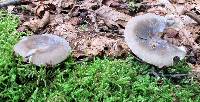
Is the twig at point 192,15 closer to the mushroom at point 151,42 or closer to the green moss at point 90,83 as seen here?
the mushroom at point 151,42

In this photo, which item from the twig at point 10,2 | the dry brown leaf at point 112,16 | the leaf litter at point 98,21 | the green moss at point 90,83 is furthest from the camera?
the twig at point 10,2

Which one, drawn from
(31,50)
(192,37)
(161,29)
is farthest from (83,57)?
(192,37)

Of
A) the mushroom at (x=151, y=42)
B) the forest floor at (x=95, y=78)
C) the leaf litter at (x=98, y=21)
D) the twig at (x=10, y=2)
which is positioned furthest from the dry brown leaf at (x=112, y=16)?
the twig at (x=10, y=2)

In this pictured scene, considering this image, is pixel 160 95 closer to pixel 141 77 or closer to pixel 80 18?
pixel 141 77

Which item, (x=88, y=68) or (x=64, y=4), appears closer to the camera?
(x=88, y=68)

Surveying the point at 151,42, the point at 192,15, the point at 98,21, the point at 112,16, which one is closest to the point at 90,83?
the point at 151,42

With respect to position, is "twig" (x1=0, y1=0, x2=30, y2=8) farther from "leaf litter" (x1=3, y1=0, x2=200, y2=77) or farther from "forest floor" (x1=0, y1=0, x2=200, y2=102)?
"forest floor" (x1=0, y1=0, x2=200, y2=102)
